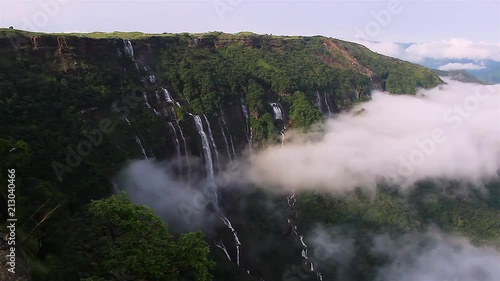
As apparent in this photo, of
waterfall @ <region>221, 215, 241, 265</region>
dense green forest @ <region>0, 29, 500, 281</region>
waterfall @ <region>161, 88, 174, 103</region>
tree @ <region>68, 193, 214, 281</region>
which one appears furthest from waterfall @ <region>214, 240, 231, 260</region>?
tree @ <region>68, 193, 214, 281</region>

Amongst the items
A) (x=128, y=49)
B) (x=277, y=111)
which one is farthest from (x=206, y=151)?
(x=277, y=111)

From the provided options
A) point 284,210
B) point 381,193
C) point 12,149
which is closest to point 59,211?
point 12,149

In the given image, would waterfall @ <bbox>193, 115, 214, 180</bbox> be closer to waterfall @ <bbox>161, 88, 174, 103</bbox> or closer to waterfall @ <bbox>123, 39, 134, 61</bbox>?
waterfall @ <bbox>161, 88, 174, 103</bbox>

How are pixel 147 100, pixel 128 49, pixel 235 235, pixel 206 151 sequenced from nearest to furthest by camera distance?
pixel 235 235 < pixel 147 100 < pixel 206 151 < pixel 128 49

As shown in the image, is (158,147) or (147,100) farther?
(147,100)

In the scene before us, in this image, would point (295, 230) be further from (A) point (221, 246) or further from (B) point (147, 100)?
(B) point (147, 100)

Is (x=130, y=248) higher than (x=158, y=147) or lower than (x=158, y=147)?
lower

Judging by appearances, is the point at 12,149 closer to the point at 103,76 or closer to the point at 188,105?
the point at 103,76
